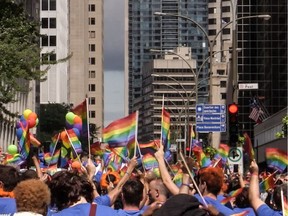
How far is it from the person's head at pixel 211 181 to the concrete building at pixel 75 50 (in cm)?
10511

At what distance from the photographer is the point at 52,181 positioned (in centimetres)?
804

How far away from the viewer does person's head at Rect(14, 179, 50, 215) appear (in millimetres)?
7191

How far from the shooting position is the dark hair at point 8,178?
880 centimetres

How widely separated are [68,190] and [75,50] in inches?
5578

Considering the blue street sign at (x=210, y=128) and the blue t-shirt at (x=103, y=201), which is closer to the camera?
the blue t-shirt at (x=103, y=201)

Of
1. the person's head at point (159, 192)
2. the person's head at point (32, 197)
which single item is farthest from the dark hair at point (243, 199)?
the person's head at point (32, 197)

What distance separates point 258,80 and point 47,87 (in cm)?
2646

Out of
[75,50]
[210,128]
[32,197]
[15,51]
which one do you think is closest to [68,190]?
[32,197]

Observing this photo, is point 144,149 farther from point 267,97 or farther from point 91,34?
point 91,34

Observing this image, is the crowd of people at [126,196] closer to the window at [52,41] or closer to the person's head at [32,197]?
the person's head at [32,197]

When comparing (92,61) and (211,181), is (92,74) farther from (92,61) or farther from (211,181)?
(211,181)

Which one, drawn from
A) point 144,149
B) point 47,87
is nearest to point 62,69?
point 47,87

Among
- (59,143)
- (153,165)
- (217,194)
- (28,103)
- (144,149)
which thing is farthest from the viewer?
(28,103)

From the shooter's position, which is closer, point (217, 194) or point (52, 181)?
point (52, 181)
